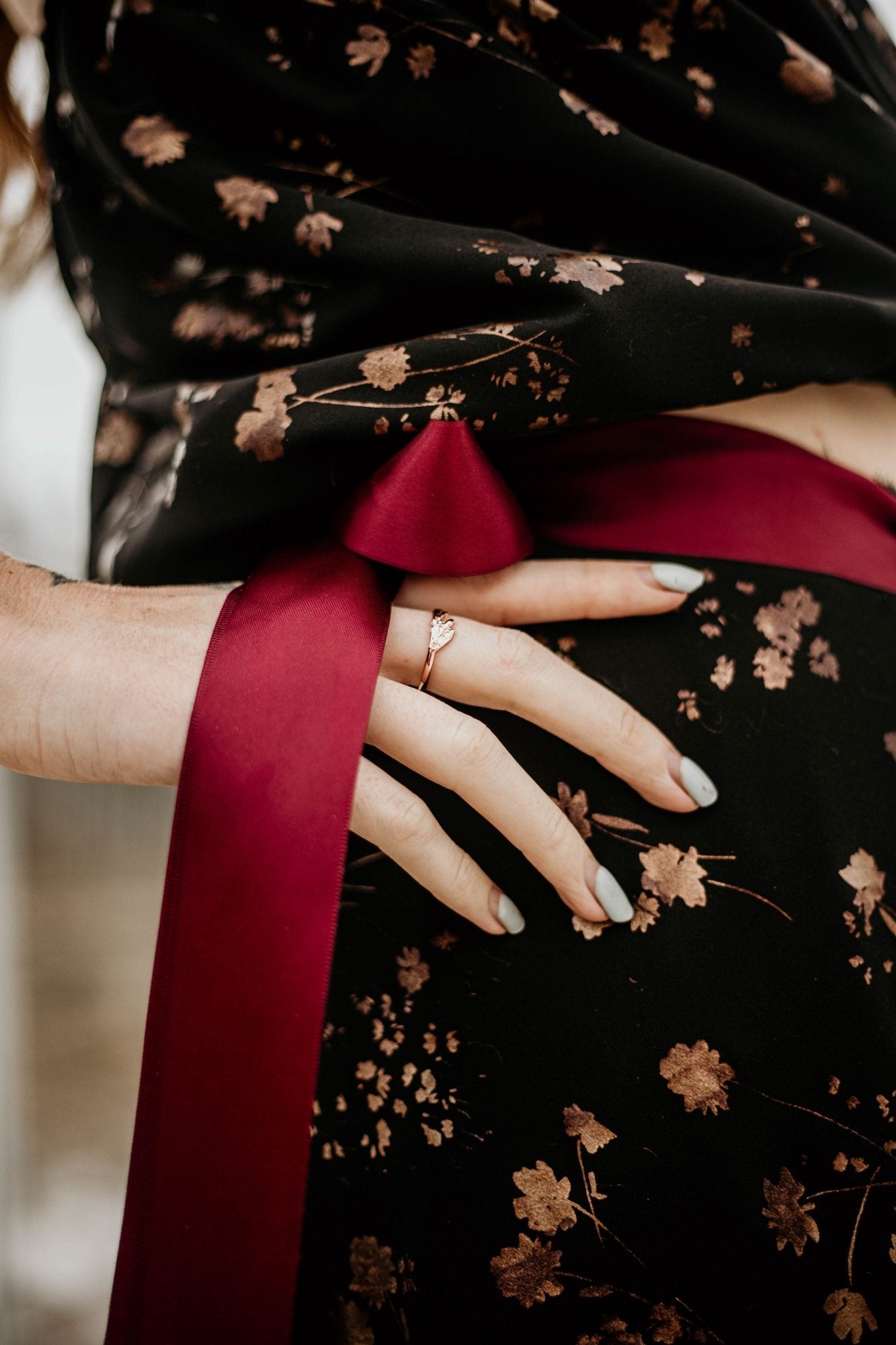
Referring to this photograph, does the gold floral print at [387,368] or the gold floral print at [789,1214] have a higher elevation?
the gold floral print at [387,368]

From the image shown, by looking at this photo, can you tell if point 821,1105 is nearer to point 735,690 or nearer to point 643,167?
point 735,690

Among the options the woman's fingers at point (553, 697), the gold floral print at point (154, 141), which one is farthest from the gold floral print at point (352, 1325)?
the gold floral print at point (154, 141)

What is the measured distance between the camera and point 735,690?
501 mm

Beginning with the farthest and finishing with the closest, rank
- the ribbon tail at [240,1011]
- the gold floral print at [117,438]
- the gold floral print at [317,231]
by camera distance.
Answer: the gold floral print at [117,438] → the gold floral print at [317,231] → the ribbon tail at [240,1011]

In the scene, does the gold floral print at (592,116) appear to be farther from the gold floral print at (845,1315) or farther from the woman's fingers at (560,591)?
the gold floral print at (845,1315)

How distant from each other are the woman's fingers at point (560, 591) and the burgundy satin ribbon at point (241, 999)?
0.32ft

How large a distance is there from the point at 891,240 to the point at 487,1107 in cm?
66

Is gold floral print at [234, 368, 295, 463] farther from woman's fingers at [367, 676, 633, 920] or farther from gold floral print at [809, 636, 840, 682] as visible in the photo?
gold floral print at [809, 636, 840, 682]

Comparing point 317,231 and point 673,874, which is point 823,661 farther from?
point 317,231

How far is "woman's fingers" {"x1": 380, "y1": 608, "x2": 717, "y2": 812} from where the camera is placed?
477 millimetres

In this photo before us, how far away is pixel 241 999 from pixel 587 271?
454 mm

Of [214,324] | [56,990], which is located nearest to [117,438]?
[214,324]

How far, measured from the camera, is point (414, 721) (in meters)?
0.47

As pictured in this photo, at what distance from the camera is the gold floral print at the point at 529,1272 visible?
447mm
